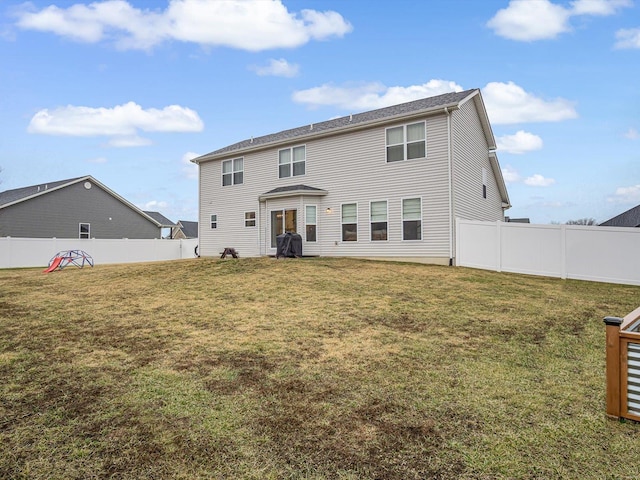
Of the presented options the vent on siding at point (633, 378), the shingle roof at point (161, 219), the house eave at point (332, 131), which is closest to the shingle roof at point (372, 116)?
the house eave at point (332, 131)

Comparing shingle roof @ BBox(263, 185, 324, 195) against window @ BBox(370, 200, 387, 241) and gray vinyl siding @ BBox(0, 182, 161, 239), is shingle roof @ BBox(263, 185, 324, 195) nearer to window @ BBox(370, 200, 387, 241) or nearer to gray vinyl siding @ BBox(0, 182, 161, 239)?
window @ BBox(370, 200, 387, 241)

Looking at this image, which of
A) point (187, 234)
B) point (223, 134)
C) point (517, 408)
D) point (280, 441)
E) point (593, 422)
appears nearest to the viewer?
point (280, 441)

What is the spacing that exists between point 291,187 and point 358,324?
12.0 meters

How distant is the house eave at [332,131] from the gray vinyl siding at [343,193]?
21 cm

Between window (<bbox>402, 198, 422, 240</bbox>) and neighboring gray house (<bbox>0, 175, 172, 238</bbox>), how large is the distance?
2405cm

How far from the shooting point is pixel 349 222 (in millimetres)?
15812

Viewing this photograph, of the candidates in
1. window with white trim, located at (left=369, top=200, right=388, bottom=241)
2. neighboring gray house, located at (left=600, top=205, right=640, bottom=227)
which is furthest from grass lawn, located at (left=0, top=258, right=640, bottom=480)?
neighboring gray house, located at (left=600, top=205, right=640, bottom=227)

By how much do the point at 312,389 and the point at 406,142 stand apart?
41.1 feet

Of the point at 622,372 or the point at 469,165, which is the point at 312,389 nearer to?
the point at 622,372

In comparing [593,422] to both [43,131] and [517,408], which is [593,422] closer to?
[517,408]

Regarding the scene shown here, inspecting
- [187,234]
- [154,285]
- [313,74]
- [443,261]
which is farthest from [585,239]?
[187,234]

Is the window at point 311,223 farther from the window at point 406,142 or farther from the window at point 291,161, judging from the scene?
the window at point 406,142

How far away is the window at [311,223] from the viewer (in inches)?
648

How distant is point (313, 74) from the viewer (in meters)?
18.5
